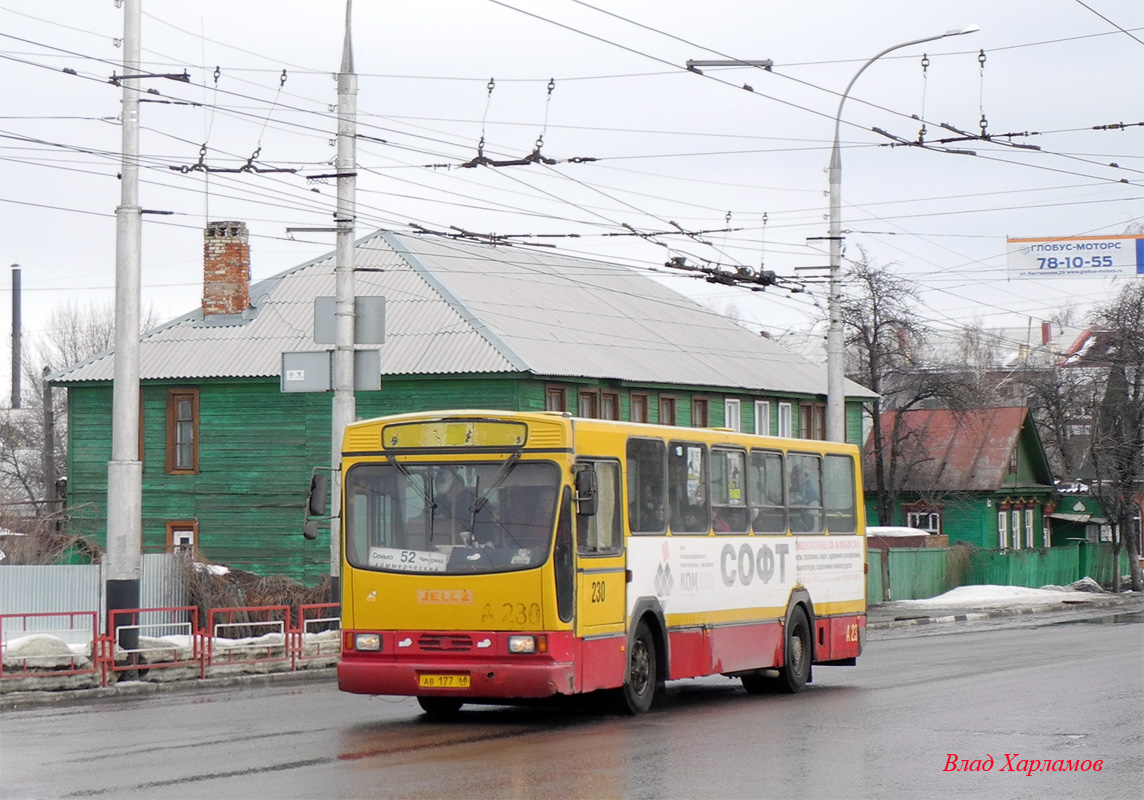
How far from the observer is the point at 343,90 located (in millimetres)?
22578

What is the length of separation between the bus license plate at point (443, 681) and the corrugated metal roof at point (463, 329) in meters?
21.9

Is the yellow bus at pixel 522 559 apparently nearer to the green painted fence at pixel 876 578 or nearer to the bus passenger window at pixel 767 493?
the bus passenger window at pixel 767 493

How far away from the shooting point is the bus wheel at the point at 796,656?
18.6 metres

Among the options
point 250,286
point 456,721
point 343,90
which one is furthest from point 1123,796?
point 250,286

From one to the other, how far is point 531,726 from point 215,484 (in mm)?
26216

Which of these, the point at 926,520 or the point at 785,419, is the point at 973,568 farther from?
the point at 926,520

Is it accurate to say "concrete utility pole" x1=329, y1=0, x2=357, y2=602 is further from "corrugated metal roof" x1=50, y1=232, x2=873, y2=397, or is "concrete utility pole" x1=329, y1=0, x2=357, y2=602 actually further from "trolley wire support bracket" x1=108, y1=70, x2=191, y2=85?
"corrugated metal roof" x1=50, y1=232, x2=873, y2=397

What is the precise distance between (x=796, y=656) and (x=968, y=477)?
43.3 meters

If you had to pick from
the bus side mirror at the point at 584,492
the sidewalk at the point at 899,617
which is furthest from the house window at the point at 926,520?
the bus side mirror at the point at 584,492

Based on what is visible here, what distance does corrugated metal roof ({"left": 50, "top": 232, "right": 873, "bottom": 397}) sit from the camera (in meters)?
37.7

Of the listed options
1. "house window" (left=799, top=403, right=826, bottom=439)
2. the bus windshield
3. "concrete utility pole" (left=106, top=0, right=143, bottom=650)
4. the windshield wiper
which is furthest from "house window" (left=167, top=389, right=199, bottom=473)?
the windshield wiper

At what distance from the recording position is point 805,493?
19375mm

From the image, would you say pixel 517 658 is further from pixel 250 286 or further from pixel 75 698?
pixel 250 286

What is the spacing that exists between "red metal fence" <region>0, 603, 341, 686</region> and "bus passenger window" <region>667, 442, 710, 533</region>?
6.77 metres
